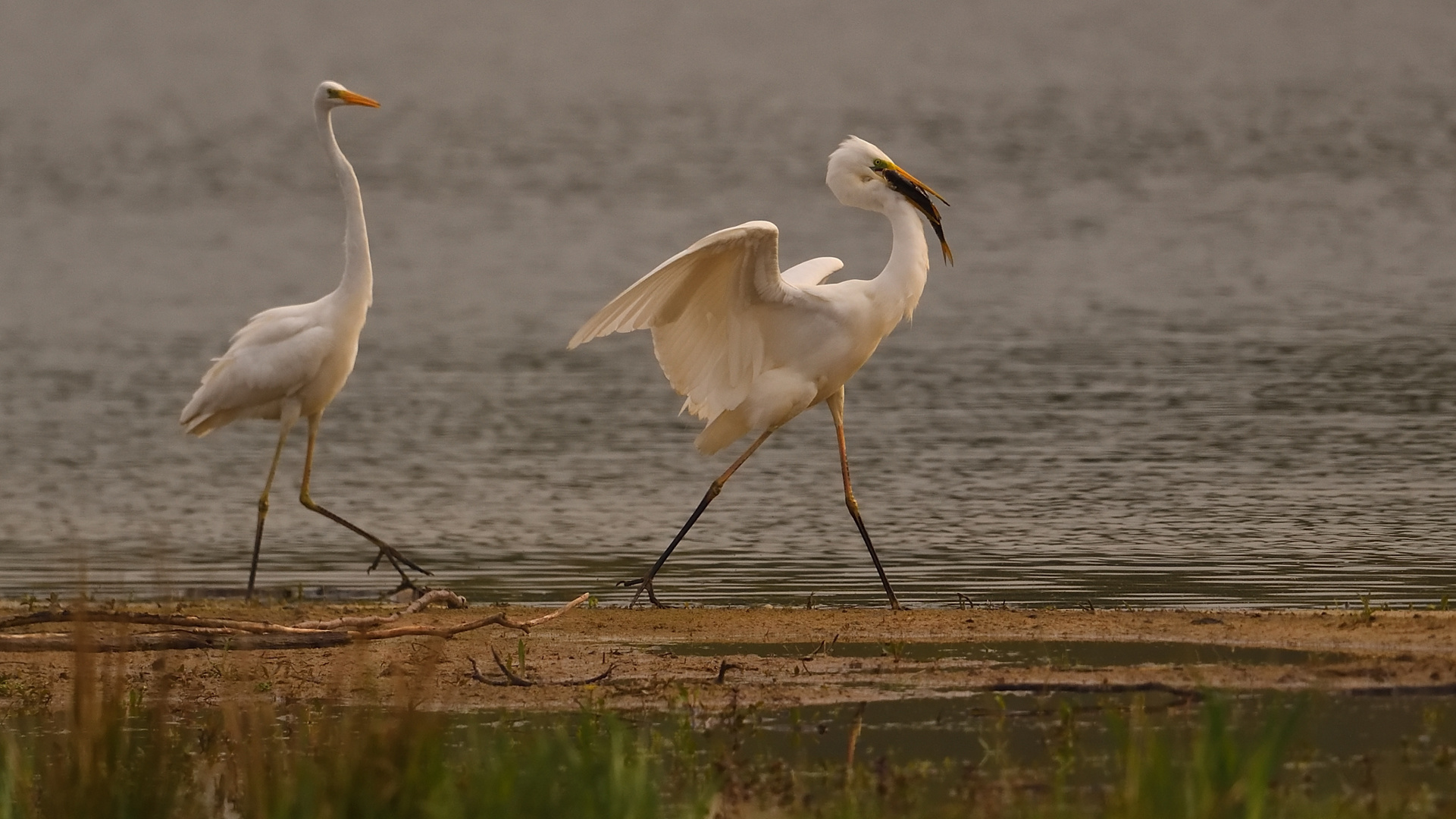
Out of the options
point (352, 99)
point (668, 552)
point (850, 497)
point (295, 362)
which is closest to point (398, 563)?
point (295, 362)

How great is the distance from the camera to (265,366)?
38.6 feet

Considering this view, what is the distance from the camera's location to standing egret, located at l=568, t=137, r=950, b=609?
10.1 meters

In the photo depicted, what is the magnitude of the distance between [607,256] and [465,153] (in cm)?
1739

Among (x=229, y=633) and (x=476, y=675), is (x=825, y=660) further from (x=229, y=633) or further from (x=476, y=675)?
(x=229, y=633)

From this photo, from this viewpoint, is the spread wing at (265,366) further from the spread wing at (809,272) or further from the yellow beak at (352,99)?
the spread wing at (809,272)

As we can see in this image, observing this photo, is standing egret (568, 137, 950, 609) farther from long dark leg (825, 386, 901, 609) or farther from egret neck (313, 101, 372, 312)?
egret neck (313, 101, 372, 312)

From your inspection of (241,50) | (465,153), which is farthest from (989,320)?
(241,50)

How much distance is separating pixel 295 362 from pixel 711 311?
264 cm

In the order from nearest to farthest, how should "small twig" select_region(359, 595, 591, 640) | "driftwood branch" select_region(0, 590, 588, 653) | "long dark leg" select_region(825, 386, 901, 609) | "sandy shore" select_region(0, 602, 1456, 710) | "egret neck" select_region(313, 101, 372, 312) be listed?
1. "sandy shore" select_region(0, 602, 1456, 710)
2. "small twig" select_region(359, 595, 591, 640)
3. "driftwood branch" select_region(0, 590, 588, 653)
4. "long dark leg" select_region(825, 386, 901, 609)
5. "egret neck" select_region(313, 101, 372, 312)

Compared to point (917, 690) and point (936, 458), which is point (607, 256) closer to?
point (936, 458)

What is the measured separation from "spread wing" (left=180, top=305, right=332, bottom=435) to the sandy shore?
245 centimetres

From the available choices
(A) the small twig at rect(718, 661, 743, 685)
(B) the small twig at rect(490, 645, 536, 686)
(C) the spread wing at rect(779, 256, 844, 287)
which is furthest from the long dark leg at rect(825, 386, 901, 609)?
(B) the small twig at rect(490, 645, 536, 686)

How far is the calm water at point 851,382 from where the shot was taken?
12203 mm

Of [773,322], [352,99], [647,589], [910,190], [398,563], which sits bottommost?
[398,563]
